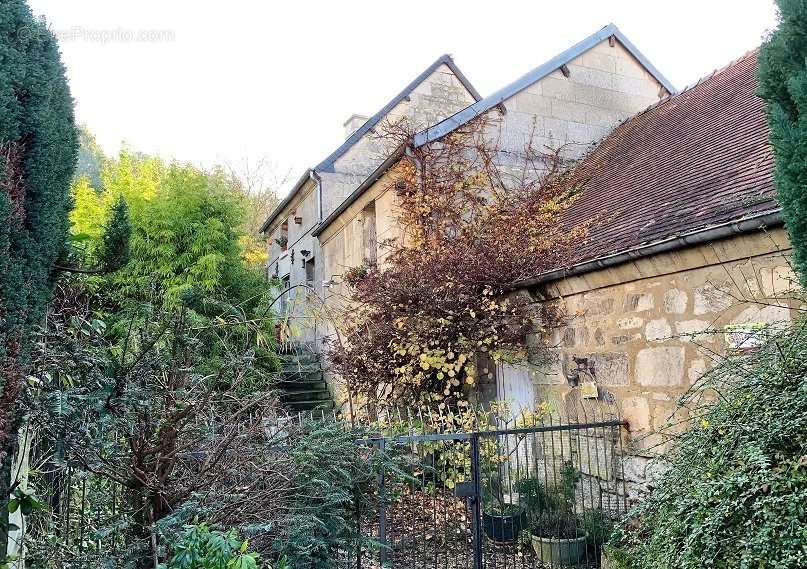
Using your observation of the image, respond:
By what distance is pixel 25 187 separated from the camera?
2992 millimetres

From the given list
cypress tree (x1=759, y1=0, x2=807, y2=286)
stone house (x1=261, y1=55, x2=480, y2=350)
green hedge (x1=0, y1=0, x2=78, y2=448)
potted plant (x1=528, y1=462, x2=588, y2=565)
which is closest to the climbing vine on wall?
potted plant (x1=528, y1=462, x2=588, y2=565)

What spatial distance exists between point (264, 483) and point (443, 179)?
22.1 feet

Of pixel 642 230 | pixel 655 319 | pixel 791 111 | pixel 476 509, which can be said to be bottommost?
pixel 476 509

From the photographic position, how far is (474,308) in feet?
23.2

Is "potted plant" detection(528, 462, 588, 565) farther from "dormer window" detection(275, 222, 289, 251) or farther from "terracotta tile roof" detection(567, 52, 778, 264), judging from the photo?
"dormer window" detection(275, 222, 289, 251)

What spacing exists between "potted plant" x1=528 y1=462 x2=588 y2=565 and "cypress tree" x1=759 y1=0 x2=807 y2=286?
3.22 meters

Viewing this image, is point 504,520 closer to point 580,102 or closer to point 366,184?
point 366,184

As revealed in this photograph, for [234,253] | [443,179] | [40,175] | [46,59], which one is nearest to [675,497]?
[40,175]

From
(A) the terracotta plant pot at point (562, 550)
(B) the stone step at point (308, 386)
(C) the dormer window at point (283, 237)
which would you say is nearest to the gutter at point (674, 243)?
(A) the terracotta plant pot at point (562, 550)

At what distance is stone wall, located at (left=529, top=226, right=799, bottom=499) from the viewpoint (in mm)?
4562

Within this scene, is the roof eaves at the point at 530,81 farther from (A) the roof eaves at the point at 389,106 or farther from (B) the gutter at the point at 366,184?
(A) the roof eaves at the point at 389,106

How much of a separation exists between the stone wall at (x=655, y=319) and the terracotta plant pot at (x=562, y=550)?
30.5 inches

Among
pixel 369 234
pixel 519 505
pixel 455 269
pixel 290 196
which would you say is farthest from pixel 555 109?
pixel 290 196

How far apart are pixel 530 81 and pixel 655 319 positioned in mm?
6058
